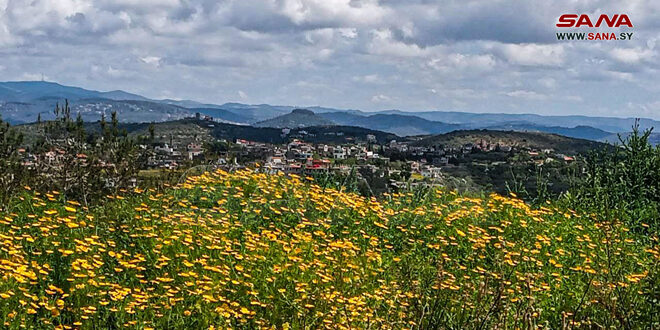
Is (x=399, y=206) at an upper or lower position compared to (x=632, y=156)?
lower

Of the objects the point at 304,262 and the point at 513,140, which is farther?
the point at 513,140

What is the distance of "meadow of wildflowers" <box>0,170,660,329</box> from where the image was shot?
5367 millimetres

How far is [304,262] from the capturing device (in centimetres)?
690

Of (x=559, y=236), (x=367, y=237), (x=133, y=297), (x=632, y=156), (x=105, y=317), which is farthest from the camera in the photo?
(x=632, y=156)

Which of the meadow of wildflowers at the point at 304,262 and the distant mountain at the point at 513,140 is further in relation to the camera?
the distant mountain at the point at 513,140

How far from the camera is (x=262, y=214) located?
8922 mm

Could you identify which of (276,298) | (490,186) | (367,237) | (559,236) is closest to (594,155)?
(490,186)

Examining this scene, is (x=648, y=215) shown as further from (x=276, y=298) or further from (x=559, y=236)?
(x=276, y=298)

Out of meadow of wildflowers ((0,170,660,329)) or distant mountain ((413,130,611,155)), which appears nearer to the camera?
meadow of wildflowers ((0,170,660,329))

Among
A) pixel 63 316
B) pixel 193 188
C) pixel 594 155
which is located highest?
pixel 594 155

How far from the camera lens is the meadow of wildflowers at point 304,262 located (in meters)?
5.37

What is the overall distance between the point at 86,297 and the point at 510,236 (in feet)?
19.4

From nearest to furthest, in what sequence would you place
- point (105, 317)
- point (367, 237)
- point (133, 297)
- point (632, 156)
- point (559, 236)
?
point (105, 317)
point (133, 297)
point (367, 237)
point (559, 236)
point (632, 156)

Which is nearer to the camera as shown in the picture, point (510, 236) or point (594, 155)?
point (510, 236)
